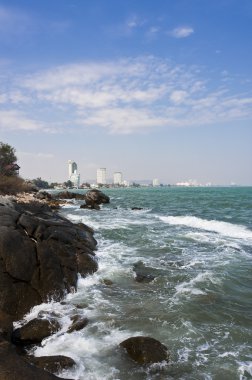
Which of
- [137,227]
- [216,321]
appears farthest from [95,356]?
[137,227]

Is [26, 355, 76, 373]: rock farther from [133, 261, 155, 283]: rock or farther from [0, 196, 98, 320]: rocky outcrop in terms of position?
[133, 261, 155, 283]: rock

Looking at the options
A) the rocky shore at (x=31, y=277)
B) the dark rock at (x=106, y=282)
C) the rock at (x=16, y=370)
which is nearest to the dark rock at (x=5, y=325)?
the rocky shore at (x=31, y=277)

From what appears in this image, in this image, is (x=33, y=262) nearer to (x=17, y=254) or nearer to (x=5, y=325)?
(x=17, y=254)

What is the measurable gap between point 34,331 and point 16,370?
3246 mm

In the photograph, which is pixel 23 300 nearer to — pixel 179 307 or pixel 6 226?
pixel 6 226

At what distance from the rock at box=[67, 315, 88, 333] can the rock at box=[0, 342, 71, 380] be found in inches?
135

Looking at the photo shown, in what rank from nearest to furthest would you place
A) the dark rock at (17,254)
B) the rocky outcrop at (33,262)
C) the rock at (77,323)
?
the rock at (77,323), the rocky outcrop at (33,262), the dark rock at (17,254)

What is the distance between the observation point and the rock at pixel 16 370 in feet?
21.0

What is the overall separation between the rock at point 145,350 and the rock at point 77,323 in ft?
6.08

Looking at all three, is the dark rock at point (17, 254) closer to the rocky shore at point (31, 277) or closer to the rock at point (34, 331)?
the rocky shore at point (31, 277)

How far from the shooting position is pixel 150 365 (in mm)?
8352

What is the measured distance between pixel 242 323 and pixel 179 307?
2248 millimetres

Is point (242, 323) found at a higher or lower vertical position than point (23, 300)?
lower

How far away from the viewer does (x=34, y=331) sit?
9.69 metres
